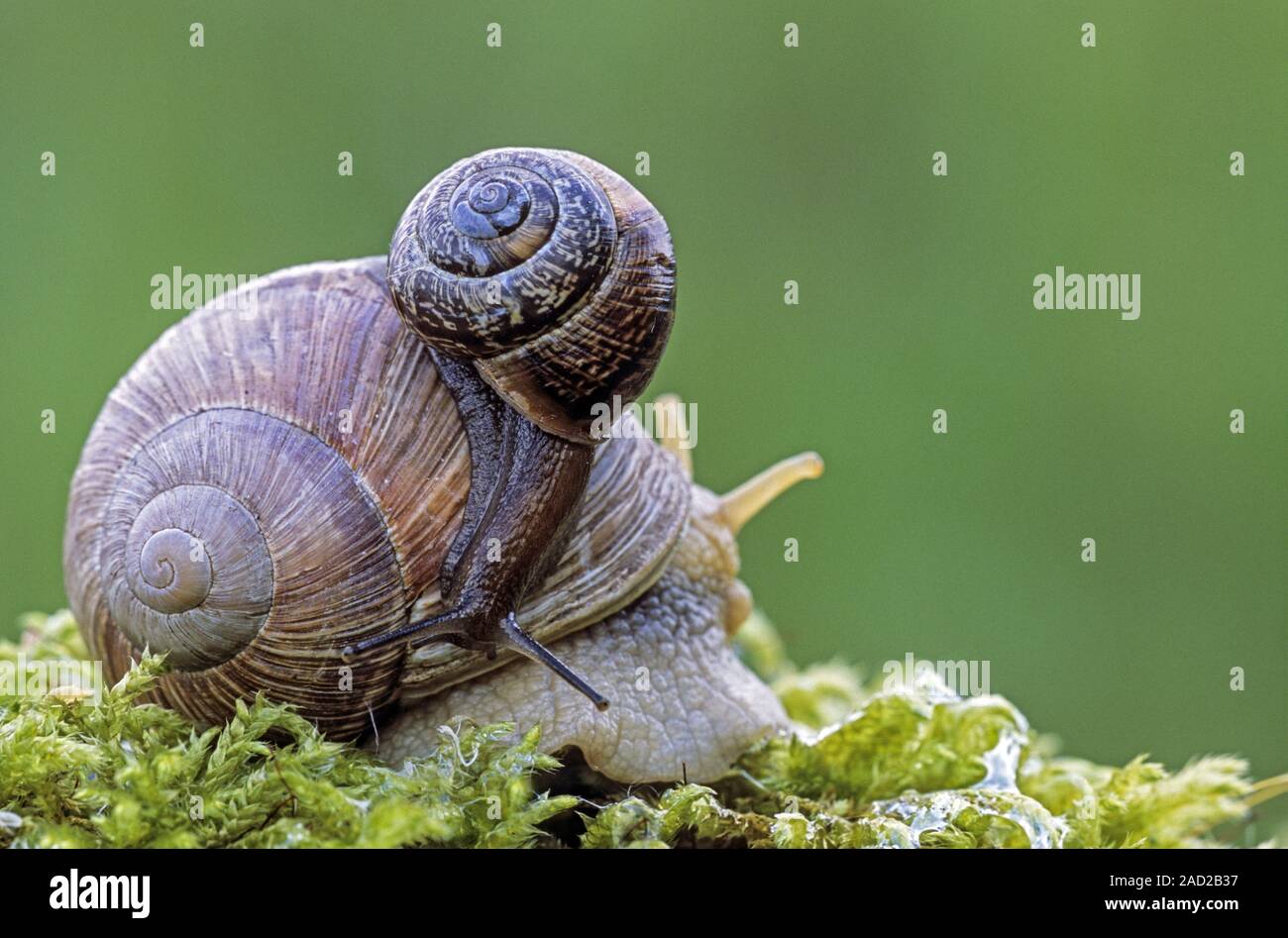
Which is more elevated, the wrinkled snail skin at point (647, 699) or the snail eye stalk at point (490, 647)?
the snail eye stalk at point (490, 647)

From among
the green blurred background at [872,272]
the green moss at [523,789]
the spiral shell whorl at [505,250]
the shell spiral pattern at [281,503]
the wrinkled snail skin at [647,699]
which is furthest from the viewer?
the green blurred background at [872,272]

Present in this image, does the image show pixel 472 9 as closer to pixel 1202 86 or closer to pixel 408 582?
pixel 1202 86

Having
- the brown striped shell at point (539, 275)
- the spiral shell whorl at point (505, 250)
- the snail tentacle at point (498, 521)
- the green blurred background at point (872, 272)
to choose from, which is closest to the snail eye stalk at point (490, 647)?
the snail tentacle at point (498, 521)

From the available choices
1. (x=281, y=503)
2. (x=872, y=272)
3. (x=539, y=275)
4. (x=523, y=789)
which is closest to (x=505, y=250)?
(x=539, y=275)

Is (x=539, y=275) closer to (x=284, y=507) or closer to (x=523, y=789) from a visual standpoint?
(x=284, y=507)

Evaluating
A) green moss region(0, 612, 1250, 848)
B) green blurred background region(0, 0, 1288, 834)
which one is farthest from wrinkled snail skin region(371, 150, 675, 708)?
green blurred background region(0, 0, 1288, 834)

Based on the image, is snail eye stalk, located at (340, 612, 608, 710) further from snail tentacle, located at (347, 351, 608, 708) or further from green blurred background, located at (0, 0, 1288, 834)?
green blurred background, located at (0, 0, 1288, 834)

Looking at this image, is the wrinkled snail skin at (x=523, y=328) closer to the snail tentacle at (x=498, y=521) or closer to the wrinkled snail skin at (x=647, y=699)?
the snail tentacle at (x=498, y=521)

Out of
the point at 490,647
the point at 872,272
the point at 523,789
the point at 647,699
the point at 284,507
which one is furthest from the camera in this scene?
the point at 872,272
